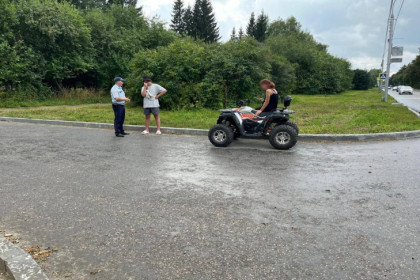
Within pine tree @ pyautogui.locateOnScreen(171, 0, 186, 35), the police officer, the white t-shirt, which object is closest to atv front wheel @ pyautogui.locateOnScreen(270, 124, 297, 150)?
the white t-shirt

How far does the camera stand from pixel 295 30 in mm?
68375

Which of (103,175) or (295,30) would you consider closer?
(103,175)

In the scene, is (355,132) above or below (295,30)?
below

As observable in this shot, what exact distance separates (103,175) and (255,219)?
2.87 m

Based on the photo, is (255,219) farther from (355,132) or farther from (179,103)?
(179,103)

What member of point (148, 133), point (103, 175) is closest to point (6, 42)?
point (148, 133)

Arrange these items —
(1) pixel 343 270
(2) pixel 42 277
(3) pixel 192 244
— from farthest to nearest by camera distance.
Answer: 1. (3) pixel 192 244
2. (1) pixel 343 270
3. (2) pixel 42 277

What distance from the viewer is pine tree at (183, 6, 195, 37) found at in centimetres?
6134

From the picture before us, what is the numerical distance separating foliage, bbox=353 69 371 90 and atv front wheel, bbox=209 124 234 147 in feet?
209

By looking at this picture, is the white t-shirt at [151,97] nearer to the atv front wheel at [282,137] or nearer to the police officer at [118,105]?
the police officer at [118,105]

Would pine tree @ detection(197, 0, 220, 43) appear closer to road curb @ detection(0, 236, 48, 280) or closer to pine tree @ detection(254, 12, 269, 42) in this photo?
pine tree @ detection(254, 12, 269, 42)

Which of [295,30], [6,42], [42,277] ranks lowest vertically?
[42,277]

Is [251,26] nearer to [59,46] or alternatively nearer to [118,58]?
[118,58]

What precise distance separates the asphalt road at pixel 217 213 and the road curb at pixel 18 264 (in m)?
0.11
